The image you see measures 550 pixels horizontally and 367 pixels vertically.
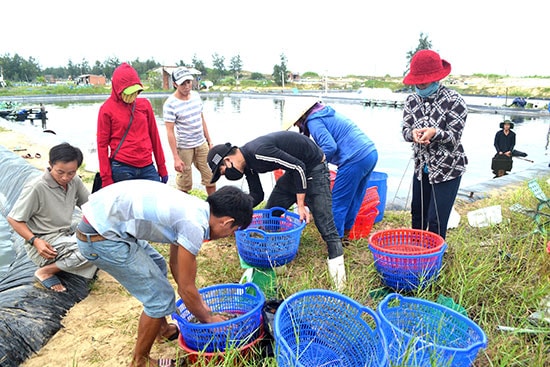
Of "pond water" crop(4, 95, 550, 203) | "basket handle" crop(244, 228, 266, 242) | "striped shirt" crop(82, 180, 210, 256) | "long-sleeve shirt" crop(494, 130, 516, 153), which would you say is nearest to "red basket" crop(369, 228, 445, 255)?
"basket handle" crop(244, 228, 266, 242)

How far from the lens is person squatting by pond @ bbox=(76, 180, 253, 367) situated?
165 centimetres

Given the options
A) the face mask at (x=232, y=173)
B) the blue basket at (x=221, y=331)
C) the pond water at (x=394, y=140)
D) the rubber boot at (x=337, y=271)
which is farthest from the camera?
the pond water at (x=394, y=140)

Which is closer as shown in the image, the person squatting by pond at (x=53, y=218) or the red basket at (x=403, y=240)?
the person squatting by pond at (x=53, y=218)

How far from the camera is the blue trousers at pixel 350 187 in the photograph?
2.97m

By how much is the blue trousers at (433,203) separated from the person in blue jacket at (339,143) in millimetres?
416

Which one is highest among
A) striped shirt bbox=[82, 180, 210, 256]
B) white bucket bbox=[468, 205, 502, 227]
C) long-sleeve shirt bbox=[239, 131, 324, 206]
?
long-sleeve shirt bbox=[239, 131, 324, 206]

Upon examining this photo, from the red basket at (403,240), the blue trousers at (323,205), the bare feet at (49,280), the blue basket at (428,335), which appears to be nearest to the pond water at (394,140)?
the red basket at (403,240)

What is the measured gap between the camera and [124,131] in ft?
10.1

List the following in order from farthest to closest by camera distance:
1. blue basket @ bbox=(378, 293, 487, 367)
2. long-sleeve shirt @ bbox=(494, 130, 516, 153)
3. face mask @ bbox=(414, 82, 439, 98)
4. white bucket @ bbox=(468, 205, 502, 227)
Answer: long-sleeve shirt @ bbox=(494, 130, 516, 153), white bucket @ bbox=(468, 205, 502, 227), face mask @ bbox=(414, 82, 439, 98), blue basket @ bbox=(378, 293, 487, 367)

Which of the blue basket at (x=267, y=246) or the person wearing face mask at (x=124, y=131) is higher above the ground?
the person wearing face mask at (x=124, y=131)

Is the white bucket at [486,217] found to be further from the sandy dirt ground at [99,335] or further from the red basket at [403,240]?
the sandy dirt ground at [99,335]

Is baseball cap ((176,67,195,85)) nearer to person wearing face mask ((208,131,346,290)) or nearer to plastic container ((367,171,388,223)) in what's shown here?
person wearing face mask ((208,131,346,290))

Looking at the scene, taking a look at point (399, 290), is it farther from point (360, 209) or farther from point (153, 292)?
point (153, 292)

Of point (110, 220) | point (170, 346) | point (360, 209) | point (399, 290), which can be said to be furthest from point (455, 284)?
point (110, 220)
